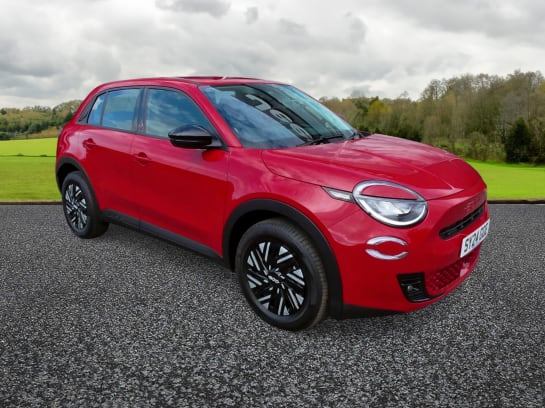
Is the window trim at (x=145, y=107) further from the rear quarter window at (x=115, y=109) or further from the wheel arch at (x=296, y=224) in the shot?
the wheel arch at (x=296, y=224)

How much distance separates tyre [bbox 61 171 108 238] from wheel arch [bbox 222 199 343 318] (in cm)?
208

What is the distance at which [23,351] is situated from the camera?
2932mm

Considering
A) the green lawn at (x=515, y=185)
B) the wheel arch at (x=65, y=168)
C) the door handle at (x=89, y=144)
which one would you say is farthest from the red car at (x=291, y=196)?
the green lawn at (x=515, y=185)

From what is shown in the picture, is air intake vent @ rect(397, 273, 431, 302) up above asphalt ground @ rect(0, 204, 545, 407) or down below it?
above

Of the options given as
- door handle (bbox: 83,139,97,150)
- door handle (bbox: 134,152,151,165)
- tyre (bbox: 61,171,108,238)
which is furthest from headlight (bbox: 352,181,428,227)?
tyre (bbox: 61,171,108,238)

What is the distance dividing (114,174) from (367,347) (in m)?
2.66

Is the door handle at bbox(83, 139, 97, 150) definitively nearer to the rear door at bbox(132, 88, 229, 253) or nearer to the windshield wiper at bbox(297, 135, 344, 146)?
the rear door at bbox(132, 88, 229, 253)

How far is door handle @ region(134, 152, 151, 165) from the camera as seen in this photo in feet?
12.7

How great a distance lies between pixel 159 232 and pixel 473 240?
91.9 inches

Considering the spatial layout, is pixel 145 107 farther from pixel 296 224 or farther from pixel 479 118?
pixel 479 118

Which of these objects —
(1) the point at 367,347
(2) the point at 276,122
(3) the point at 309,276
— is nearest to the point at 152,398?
(3) the point at 309,276

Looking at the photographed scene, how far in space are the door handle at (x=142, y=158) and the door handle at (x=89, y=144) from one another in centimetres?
85

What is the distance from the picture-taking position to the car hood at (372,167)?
280 cm

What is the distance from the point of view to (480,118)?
47719mm
